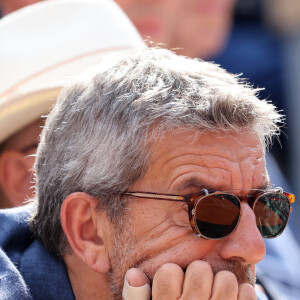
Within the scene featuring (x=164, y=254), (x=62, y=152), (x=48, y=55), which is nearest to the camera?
(x=164, y=254)

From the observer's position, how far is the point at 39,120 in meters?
3.51

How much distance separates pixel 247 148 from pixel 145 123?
0.44m

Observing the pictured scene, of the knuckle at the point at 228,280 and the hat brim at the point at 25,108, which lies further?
the hat brim at the point at 25,108

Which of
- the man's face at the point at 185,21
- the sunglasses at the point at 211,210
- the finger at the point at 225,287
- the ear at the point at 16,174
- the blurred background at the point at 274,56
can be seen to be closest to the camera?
the finger at the point at 225,287

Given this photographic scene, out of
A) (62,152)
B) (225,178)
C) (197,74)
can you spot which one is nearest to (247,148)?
(225,178)

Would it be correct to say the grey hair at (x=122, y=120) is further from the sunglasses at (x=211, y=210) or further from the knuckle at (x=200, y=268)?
the knuckle at (x=200, y=268)

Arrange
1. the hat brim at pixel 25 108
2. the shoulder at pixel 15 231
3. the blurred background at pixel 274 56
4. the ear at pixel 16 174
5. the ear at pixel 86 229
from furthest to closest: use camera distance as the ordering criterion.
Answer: the blurred background at pixel 274 56 < the ear at pixel 16 174 < the hat brim at pixel 25 108 < the shoulder at pixel 15 231 < the ear at pixel 86 229

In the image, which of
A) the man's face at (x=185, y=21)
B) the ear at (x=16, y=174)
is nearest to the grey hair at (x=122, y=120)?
the ear at (x=16, y=174)

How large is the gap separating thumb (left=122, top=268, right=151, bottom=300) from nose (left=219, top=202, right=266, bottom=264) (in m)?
0.31

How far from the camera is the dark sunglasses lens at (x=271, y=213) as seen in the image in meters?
2.70

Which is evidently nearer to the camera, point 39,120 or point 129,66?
point 129,66

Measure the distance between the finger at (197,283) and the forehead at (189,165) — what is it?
32 cm

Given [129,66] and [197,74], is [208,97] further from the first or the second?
[129,66]

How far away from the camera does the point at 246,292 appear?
2.46 meters
